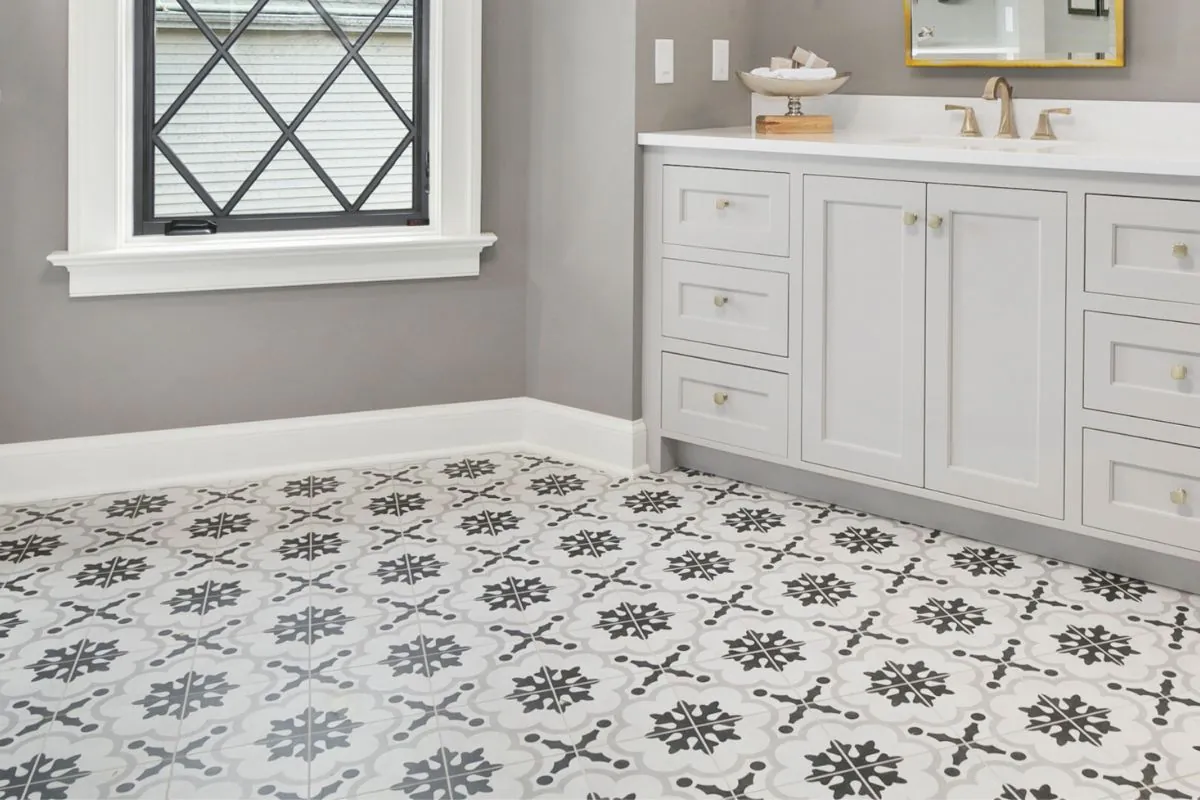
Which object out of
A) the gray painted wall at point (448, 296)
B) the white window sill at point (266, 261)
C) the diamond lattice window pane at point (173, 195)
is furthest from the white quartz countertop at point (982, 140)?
the diamond lattice window pane at point (173, 195)

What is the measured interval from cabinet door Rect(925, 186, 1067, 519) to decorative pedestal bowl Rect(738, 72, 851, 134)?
678 mm

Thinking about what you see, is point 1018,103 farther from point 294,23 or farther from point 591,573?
point 294,23

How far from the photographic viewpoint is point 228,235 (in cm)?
350

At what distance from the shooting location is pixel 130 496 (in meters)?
3.37

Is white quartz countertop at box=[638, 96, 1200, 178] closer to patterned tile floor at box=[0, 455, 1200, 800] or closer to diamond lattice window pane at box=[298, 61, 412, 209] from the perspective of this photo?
diamond lattice window pane at box=[298, 61, 412, 209]

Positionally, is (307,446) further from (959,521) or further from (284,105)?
(959,521)

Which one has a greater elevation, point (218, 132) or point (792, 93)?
point (792, 93)

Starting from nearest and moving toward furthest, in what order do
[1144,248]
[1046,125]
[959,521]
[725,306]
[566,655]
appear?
[566,655] < [1144,248] < [959,521] < [1046,125] < [725,306]

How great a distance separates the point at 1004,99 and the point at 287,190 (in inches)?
76.9

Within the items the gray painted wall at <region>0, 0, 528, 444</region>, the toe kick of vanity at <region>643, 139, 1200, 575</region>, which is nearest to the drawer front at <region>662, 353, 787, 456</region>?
the toe kick of vanity at <region>643, 139, 1200, 575</region>

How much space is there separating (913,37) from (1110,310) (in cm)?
117

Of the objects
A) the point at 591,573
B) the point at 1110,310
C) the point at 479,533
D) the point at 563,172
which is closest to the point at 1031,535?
the point at 1110,310

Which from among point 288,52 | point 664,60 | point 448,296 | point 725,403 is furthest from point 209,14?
point 725,403

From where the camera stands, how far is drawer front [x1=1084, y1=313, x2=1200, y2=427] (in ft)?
8.34
